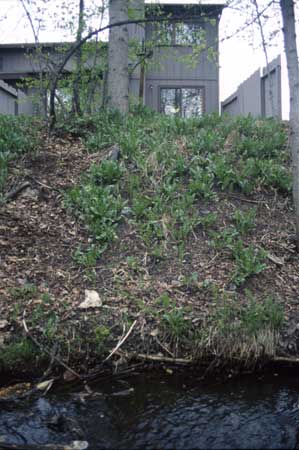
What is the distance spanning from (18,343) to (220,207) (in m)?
3.29

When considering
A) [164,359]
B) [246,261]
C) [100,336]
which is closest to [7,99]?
[246,261]

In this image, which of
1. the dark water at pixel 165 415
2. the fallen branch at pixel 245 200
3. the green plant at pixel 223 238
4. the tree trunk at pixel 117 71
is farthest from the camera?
the tree trunk at pixel 117 71

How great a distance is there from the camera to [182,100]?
16.1 meters

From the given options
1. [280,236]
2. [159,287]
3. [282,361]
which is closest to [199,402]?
[282,361]

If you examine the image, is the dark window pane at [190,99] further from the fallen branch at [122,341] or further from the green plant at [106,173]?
the fallen branch at [122,341]

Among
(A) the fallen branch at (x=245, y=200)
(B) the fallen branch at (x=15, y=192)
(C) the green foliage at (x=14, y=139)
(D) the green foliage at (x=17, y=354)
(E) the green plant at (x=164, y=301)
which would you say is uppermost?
(C) the green foliage at (x=14, y=139)

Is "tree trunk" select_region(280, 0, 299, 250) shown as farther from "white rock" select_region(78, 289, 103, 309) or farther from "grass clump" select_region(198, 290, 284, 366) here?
"white rock" select_region(78, 289, 103, 309)

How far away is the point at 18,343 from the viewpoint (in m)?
4.11

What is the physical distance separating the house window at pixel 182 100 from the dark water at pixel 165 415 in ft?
43.3

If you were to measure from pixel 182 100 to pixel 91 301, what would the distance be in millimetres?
12654

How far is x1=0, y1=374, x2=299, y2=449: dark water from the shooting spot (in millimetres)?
3025

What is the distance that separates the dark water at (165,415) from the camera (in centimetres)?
303

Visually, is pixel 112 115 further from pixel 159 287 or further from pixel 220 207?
pixel 159 287

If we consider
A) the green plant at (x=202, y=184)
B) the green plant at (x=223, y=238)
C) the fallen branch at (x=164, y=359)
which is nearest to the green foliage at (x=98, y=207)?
the green plant at (x=202, y=184)
